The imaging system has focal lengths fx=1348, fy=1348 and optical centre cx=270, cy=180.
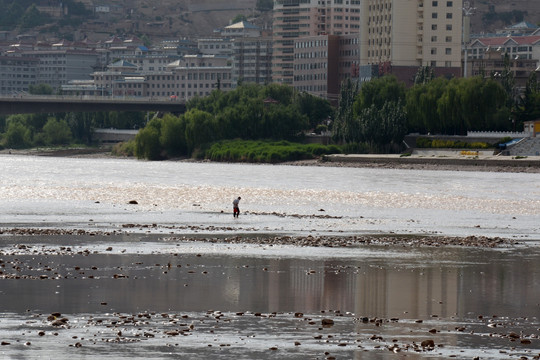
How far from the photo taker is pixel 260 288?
40.8 meters

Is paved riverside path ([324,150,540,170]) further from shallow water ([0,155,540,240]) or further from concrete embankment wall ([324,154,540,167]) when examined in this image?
shallow water ([0,155,540,240])

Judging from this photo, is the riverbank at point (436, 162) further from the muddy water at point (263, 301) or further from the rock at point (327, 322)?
the rock at point (327, 322)

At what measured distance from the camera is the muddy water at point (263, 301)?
3097 centimetres

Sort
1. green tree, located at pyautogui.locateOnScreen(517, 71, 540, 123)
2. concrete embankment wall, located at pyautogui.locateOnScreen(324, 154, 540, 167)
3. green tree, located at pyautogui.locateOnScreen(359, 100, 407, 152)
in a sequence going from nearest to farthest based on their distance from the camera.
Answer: concrete embankment wall, located at pyautogui.locateOnScreen(324, 154, 540, 167)
green tree, located at pyautogui.locateOnScreen(517, 71, 540, 123)
green tree, located at pyautogui.locateOnScreen(359, 100, 407, 152)

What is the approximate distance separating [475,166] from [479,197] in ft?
229

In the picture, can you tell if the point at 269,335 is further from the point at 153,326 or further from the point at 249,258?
the point at 249,258

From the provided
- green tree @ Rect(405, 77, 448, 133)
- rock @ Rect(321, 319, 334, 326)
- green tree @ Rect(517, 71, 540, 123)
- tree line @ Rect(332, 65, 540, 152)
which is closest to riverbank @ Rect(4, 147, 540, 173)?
tree line @ Rect(332, 65, 540, 152)

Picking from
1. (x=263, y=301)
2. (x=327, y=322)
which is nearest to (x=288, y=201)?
(x=263, y=301)

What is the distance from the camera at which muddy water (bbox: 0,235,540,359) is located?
31.0m

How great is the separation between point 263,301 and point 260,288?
9.04 feet

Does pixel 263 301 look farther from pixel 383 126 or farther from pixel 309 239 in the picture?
pixel 383 126

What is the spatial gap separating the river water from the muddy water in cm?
5

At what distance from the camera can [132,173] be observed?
502 ft

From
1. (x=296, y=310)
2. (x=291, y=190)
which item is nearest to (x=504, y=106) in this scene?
(x=291, y=190)
